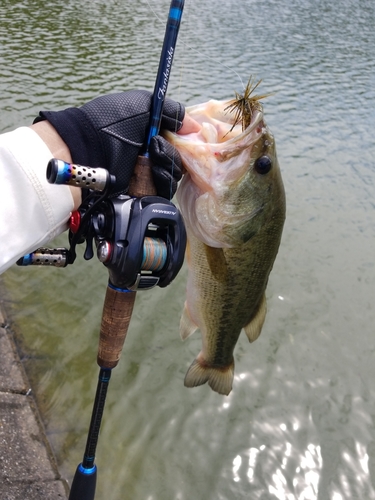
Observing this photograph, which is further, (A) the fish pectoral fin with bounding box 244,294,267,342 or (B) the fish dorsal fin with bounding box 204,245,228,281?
(A) the fish pectoral fin with bounding box 244,294,267,342

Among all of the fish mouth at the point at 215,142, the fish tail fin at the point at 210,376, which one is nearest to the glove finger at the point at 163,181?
the fish mouth at the point at 215,142

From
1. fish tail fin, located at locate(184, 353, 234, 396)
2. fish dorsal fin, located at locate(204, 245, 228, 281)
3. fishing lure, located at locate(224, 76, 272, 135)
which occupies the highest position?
fishing lure, located at locate(224, 76, 272, 135)

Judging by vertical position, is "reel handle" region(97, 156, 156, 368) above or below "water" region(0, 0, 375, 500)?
above

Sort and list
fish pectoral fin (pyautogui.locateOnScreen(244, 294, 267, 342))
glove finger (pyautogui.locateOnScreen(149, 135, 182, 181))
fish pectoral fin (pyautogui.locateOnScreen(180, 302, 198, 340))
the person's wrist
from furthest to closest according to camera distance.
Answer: fish pectoral fin (pyautogui.locateOnScreen(180, 302, 198, 340)) < fish pectoral fin (pyautogui.locateOnScreen(244, 294, 267, 342)) < glove finger (pyautogui.locateOnScreen(149, 135, 182, 181)) < the person's wrist

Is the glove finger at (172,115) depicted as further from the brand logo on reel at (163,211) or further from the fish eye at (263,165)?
the brand logo on reel at (163,211)

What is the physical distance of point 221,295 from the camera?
245 centimetres

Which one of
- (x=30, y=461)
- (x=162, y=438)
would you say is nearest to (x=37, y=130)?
(x=30, y=461)

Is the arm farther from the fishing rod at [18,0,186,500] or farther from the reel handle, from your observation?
the reel handle

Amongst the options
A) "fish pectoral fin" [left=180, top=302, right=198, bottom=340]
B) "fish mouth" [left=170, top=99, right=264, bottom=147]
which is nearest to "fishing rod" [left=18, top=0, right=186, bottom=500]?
"fish mouth" [left=170, top=99, right=264, bottom=147]

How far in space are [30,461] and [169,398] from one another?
3.88 feet

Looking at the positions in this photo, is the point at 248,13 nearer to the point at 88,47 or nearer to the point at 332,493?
the point at 88,47

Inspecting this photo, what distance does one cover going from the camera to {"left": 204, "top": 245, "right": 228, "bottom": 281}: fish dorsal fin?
2.35m

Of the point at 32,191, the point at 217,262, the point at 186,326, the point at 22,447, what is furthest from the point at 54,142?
the point at 22,447

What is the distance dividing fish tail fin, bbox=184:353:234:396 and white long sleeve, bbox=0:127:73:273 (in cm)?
128
